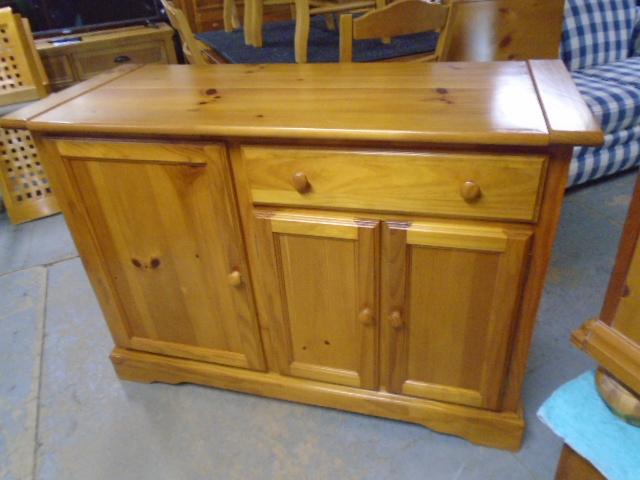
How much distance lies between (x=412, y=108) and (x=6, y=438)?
134cm

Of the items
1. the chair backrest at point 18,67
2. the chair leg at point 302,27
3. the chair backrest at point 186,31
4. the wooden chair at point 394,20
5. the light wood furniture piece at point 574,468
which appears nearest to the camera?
the light wood furniture piece at point 574,468

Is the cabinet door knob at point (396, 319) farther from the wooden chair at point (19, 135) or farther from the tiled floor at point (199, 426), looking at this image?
the wooden chair at point (19, 135)

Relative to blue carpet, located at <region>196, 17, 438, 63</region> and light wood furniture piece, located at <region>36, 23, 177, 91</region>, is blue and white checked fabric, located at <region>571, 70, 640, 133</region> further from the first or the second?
light wood furniture piece, located at <region>36, 23, 177, 91</region>

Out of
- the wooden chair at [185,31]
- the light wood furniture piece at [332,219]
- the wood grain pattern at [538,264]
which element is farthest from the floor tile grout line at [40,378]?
the wood grain pattern at [538,264]

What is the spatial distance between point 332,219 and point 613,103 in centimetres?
179

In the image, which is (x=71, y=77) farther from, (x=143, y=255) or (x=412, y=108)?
(x=412, y=108)

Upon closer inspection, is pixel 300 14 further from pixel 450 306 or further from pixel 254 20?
pixel 450 306

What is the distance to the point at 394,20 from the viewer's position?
1237 millimetres

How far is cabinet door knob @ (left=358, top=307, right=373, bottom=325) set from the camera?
3.53ft

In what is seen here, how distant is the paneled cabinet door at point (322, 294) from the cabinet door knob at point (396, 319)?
4 centimetres

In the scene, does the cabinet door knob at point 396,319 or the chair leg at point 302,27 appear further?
the chair leg at point 302,27

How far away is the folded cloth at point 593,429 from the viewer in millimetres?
641

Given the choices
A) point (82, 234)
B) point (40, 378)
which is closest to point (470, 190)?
point (82, 234)

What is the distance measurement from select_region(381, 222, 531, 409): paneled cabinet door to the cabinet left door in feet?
1.17
